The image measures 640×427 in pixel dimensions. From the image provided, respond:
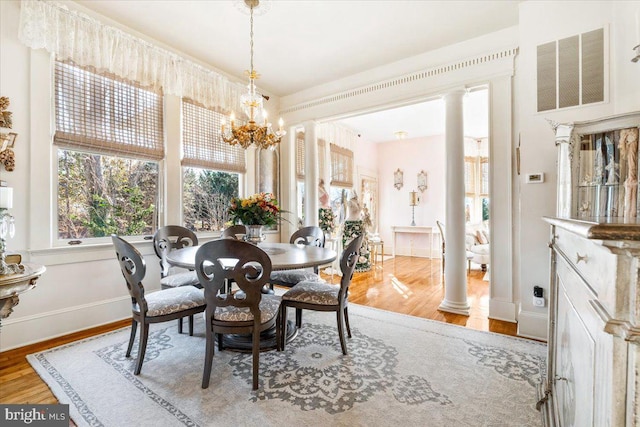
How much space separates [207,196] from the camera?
4.02m

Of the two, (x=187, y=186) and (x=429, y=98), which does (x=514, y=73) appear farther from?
(x=187, y=186)

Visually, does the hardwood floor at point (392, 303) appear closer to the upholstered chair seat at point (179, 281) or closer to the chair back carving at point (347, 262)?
the upholstered chair seat at point (179, 281)

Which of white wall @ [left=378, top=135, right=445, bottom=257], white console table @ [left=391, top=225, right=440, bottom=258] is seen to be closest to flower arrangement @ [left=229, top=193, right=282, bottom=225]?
white console table @ [left=391, top=225, right=440, bottom=258]

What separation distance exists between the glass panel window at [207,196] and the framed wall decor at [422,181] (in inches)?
185

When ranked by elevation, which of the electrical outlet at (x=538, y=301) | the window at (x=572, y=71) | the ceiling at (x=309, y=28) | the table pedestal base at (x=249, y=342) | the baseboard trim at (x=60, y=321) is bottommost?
the table pedestal base at (x=249, y=342)

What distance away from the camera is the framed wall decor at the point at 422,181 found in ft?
23.7

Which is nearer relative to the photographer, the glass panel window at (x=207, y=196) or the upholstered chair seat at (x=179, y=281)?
the upholstered chair seat at (x=179, y=281)

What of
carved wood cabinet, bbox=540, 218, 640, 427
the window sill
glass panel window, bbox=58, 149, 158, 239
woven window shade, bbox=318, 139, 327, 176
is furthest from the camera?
woven window shade, bbox=318, 139, 327, 176

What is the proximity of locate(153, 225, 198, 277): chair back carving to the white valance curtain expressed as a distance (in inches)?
65.1

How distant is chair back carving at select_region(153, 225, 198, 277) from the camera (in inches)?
116

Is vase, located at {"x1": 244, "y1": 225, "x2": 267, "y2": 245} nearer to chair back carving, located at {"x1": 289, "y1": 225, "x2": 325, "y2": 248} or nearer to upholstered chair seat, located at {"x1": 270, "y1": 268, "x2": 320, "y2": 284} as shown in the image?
upholstered chair seat, located at {"x1": 270, "y1": 268, "x2": 320, "y2": 284}

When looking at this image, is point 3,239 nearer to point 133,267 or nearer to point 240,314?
point 133,267

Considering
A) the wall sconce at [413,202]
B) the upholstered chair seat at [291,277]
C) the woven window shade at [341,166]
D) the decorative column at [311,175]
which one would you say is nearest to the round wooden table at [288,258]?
the upholstered chair seat at [291,277]

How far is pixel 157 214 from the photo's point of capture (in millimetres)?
3459
